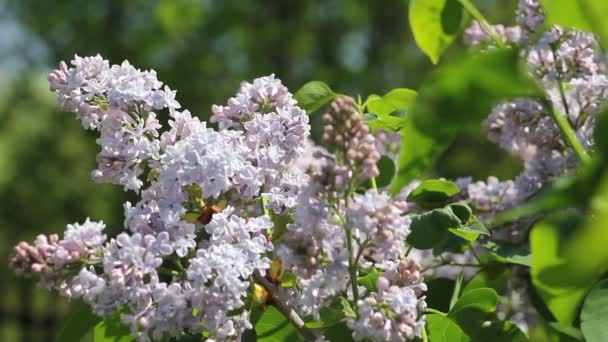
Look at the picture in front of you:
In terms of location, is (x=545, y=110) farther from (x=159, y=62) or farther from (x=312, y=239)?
(x=159, y=62)

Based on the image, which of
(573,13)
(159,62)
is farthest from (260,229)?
(159,62)

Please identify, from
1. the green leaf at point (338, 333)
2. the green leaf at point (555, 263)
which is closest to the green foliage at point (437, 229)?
the green leaf at point (338, 333)

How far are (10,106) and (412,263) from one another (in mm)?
12798

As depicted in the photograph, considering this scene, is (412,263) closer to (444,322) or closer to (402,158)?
(444,322)

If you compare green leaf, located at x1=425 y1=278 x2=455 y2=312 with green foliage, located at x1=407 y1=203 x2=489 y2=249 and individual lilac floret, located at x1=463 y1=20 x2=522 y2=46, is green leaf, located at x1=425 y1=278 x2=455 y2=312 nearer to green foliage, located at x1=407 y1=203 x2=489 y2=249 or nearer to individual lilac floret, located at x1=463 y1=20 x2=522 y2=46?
green foliage, located at x1=407 y1=203 x2=489 y2=249

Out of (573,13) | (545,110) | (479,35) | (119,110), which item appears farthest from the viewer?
(479,35)

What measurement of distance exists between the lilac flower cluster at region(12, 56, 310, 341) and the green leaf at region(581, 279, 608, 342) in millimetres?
304

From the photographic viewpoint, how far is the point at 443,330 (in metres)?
0.91

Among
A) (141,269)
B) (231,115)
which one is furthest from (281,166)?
(141,269)

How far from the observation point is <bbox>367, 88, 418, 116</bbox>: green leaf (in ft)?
3.55

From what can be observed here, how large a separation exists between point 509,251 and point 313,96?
0.31 meters

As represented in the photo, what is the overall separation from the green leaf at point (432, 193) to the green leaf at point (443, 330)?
0.16 m

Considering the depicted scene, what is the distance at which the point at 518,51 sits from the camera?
0.50m

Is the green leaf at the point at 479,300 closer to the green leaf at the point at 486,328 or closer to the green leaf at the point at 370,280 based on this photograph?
the green leaf at the point at 486,328
